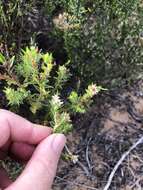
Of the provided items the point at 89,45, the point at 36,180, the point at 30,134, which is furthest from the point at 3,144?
the point at 89,45

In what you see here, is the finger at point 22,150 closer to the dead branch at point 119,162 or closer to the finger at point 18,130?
the finger at point 18,130

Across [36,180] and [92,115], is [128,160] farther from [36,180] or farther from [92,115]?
[36,180]

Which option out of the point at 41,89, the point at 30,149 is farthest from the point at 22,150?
the point at 41,89

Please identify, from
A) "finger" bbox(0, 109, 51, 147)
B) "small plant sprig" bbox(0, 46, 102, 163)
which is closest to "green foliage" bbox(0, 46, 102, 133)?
"small plant sprig" bbox(0, 46, 102, 163)

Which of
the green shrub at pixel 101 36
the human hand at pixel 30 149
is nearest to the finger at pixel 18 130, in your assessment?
the human hand at pixel 30 149

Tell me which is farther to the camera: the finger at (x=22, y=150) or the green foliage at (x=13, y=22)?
the green foliage at (x=13, y=22)
